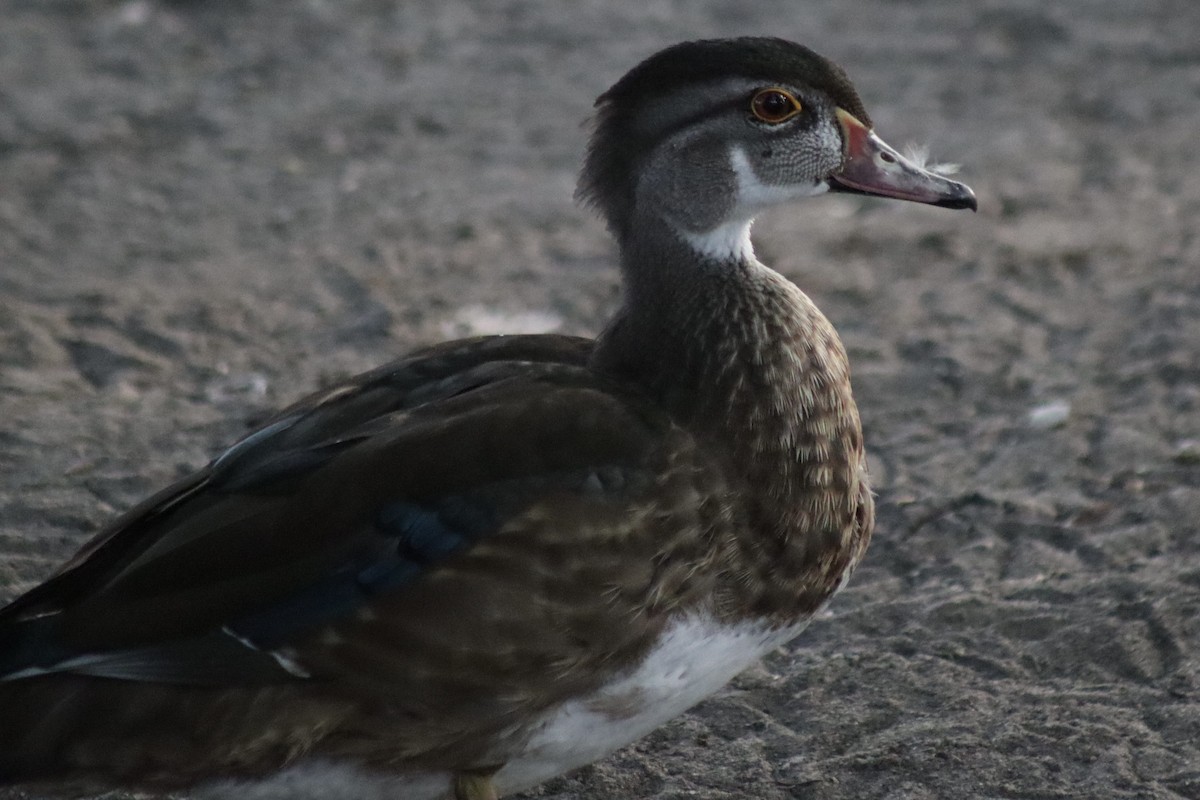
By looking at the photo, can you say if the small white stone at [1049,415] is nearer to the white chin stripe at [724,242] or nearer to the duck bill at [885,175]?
the duck bill at [885,175]

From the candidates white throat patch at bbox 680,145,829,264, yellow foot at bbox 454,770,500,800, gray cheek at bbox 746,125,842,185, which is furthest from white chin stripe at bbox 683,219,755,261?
yellow foot at bbox 454,770,500,800

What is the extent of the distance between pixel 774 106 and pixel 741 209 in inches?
9.4

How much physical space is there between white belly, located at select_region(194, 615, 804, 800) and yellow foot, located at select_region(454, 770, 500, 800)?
25 mm

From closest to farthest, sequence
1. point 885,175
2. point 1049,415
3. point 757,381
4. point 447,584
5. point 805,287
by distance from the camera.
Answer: point 447,584, point 757,381, point 885,175, point 1049,415, point 805,287

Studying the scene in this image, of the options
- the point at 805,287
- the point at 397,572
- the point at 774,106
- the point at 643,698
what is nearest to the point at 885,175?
the point at 774,106

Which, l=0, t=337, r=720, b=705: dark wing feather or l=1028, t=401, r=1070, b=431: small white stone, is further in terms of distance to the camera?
l=1028, t=401, r=1070, b=431: small white stone

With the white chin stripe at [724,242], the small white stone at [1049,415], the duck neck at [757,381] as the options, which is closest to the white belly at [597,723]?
the duck neck at [757,381]

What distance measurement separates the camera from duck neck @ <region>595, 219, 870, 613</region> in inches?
144

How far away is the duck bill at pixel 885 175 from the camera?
4031 mm

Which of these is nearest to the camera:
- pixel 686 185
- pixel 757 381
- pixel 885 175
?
pixel 757 381

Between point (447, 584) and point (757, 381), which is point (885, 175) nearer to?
point (757, 381)

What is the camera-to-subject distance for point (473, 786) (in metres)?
3.59

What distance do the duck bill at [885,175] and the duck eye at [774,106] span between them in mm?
124

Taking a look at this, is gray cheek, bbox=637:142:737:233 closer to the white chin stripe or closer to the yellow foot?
the white chin stripe
